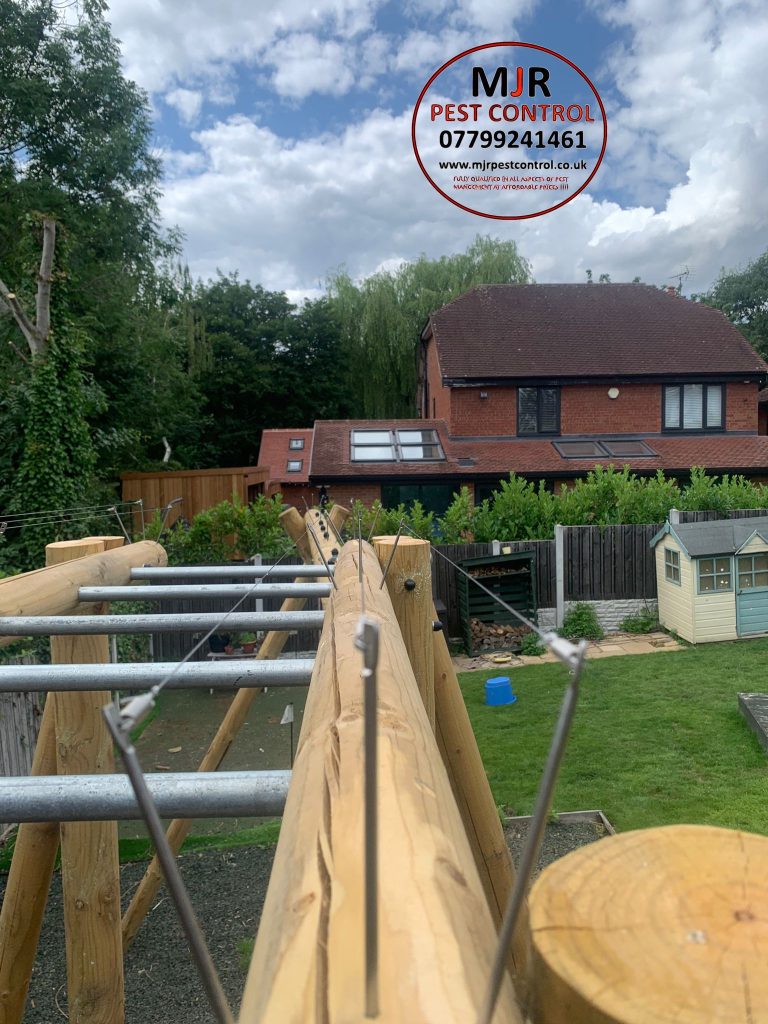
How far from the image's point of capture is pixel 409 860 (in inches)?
30.6

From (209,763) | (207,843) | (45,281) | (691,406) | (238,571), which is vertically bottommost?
(207,843)

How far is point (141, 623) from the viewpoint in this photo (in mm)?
2717

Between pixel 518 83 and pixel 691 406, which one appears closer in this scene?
pixel 518 83

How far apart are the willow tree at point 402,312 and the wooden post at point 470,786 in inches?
1156

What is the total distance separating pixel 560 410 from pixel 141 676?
795 inches

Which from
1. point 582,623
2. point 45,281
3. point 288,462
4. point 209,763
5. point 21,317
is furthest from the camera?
point 288,462

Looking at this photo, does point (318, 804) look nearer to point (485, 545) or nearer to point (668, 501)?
point (485, 545)

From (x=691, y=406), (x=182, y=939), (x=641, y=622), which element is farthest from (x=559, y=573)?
(x=691, y=406)

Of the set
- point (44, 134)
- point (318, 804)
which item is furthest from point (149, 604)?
point (44, 134)

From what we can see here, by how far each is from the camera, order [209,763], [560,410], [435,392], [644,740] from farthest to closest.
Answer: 1. [435,392]
2. [560,410]
3. [644,740]
4. [209,763]

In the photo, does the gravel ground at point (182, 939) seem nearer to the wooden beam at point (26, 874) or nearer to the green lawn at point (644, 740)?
the green lawn at point (644, 740)

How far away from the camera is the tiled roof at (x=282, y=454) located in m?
26.7

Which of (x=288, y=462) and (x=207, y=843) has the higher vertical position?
(x=288, y=462)

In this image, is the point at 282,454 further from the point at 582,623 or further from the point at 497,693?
the point at 497,693
